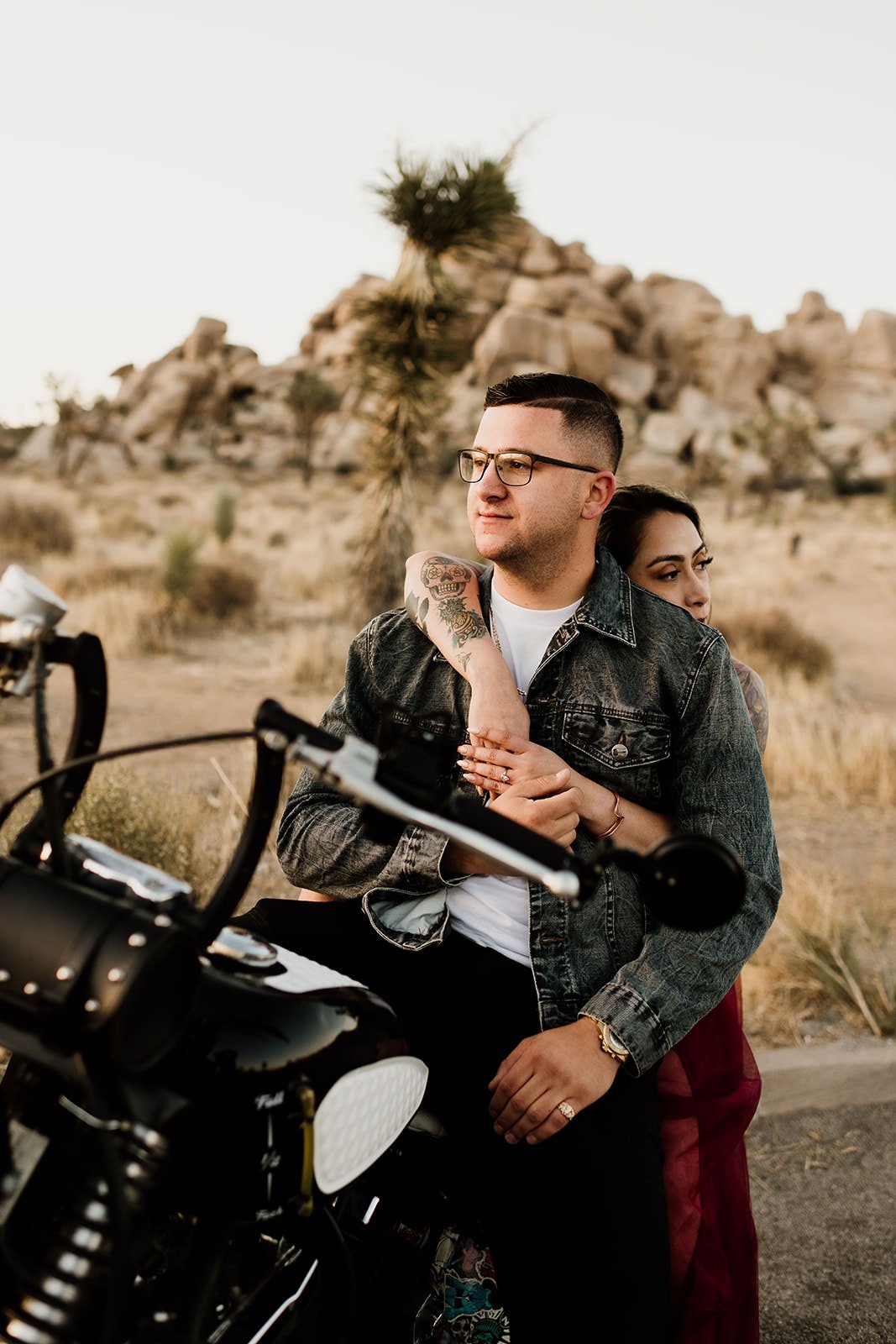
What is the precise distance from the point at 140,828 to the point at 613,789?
2.71 metres

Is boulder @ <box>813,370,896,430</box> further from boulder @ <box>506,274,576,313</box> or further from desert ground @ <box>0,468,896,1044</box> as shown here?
desert ground @ <box>0,468,896,1044</box>

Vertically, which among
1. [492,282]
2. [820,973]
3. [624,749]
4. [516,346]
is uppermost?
[492,282]

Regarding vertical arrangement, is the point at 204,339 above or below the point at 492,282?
below

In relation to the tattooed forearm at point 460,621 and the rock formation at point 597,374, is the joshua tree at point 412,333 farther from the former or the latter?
the rock formation at point 597,374

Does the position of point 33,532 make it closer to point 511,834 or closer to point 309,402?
point 511,834

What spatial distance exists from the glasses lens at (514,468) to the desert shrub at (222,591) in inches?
463

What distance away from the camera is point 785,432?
40.1 m

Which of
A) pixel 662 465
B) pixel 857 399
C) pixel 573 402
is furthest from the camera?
pixel 857 399

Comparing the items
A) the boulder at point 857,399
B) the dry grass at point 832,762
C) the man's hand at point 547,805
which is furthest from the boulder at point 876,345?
the man's hand at point 547,805

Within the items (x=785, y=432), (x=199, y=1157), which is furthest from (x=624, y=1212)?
(x=785, y=432)

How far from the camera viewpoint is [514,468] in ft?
8.46

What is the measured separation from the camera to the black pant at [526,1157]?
1.73 meters

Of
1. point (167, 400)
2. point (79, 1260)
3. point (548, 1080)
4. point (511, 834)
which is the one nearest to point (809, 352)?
point (167, 400)

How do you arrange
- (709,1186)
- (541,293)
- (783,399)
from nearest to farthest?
(709,1186), (541,293), (783,399)
